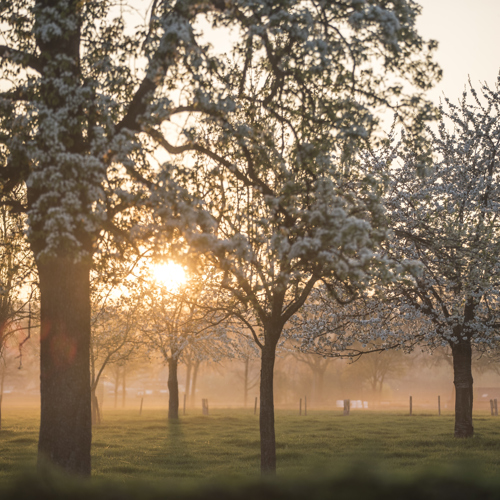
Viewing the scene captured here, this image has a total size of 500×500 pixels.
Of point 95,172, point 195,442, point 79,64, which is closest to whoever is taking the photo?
point 95,172

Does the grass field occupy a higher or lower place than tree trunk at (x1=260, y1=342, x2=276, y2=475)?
lower

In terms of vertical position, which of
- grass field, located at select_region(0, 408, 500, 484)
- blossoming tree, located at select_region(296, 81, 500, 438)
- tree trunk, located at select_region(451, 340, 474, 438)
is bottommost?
grass field, located at select_region(0, 408, 500, 484)

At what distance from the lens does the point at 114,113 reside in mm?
10586

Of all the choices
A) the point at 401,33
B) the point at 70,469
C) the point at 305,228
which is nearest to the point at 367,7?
the point at 401,33

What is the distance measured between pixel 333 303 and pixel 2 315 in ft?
53.4

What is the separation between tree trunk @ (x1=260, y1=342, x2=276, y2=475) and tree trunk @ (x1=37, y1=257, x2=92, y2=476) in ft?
17.8

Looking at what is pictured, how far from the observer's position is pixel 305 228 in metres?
11.4

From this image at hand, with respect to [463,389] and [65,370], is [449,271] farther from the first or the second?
[65,370]

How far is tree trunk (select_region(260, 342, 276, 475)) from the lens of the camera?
1455 cm

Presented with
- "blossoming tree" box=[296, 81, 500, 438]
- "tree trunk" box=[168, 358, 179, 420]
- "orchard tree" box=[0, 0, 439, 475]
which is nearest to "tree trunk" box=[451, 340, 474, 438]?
"blossoming tree" box=[296, 81, 500, 438]

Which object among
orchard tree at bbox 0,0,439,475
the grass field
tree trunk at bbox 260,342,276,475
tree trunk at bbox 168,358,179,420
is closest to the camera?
orchard tree at bbox 0,0,439,475

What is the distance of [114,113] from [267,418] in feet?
29.2

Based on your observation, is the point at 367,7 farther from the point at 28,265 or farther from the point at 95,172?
the point at 28,265

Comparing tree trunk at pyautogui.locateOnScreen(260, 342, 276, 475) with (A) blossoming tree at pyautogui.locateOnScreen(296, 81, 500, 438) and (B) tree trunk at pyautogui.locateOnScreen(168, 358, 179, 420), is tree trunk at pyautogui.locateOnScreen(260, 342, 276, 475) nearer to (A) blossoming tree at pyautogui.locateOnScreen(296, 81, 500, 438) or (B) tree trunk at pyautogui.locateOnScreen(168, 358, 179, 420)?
(A) blossoming tree at pyautogui.locateOnScreen(296, 81, 500, 438)
